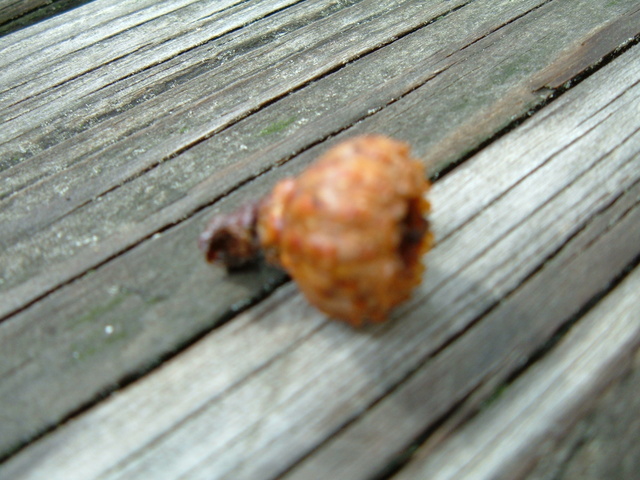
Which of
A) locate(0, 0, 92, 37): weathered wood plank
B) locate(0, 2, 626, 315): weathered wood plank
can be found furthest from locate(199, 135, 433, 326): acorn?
locate(0, 0, 92, 37): weathered wood plank

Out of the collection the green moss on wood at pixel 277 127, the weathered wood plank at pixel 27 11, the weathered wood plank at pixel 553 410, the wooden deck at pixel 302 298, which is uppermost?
the weathered wood plank at pixel 27 11

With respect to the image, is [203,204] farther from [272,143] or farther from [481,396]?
[481,396]

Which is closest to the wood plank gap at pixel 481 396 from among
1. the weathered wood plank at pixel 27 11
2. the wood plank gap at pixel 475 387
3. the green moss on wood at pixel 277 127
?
the wood plank gap at pixel 475 387

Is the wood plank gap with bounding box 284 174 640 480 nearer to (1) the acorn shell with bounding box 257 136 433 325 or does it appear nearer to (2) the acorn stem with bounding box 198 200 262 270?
(1) the acorn shell with bounding box 257 136 433 325

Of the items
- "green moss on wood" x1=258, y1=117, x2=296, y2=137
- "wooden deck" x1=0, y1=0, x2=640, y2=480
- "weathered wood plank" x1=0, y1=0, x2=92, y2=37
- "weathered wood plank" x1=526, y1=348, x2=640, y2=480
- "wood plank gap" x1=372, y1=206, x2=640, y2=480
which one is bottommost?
"weathered wood plank" x1=526, y1=348, x2=640, y2=480

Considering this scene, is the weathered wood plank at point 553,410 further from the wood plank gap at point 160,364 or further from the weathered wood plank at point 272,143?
the weathered wood plank at point 272,143
